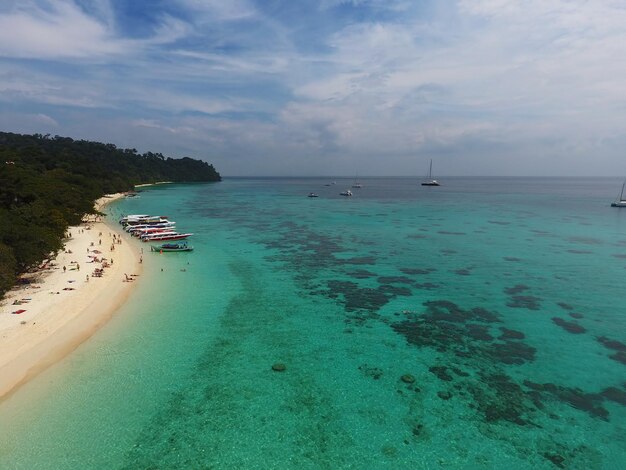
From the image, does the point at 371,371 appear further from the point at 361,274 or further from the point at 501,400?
→ the point at 361,274

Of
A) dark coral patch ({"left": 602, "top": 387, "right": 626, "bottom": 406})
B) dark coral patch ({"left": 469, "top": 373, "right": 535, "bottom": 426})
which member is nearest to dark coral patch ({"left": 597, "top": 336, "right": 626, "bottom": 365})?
dark coral patch ({"left": 602, "top": 387, "right": 626, "bottom": 406})

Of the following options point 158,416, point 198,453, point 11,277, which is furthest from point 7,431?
point 11,277

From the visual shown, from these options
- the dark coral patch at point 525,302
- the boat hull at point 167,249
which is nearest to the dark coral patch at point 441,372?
the dark coral patch at point 525,302

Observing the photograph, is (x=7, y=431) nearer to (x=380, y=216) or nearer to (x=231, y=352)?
(x=231, y=352)

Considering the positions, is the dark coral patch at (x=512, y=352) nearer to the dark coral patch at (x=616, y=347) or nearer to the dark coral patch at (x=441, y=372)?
the dark coral patch at (x=441, y=372)

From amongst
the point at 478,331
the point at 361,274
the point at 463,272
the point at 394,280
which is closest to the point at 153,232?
the point at 361,274

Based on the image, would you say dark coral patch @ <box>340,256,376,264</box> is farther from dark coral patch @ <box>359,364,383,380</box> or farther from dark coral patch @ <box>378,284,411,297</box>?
dark coral patch @ <box>359,364,383,380</box>
